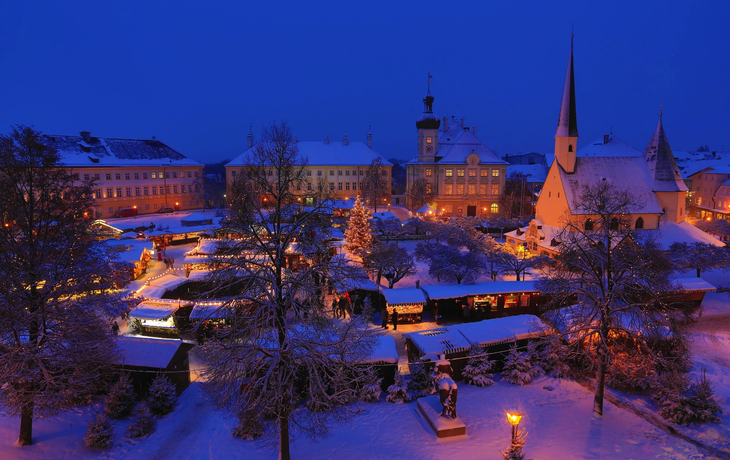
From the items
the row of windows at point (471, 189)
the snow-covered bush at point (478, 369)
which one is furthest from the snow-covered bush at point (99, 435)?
the row of windows at point (471, 189)

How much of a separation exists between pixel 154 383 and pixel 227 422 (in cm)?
259

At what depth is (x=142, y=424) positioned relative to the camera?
11.6 meters

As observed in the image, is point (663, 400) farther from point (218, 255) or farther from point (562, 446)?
point (218, 255)

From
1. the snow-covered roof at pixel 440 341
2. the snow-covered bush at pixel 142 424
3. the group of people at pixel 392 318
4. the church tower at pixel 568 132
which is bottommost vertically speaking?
the snow-covered bush at pixel 142 424

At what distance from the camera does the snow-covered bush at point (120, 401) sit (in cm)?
1227

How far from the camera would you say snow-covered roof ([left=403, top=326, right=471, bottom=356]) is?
14406 mm

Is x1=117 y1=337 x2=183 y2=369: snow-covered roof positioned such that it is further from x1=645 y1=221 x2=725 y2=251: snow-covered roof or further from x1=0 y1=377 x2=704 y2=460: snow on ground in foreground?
x1=645 y1=221 x2=725 y2=251: snow-covered roof

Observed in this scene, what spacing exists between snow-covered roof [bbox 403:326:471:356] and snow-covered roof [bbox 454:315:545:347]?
296mm

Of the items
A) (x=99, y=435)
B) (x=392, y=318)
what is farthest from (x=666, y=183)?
(x=99, y=435)

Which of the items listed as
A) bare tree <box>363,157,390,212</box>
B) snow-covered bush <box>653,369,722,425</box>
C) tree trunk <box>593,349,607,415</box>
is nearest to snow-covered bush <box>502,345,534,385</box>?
tree trunk <box>593,349,607,415</box>

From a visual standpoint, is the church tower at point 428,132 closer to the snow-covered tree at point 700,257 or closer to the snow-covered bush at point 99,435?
the snow-covered tree at point 700,257

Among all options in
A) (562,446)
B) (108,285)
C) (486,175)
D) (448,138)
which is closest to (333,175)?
(448,138)

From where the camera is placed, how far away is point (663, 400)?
12.2 metres

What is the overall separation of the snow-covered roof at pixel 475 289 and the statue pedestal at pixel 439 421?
8505 mm
